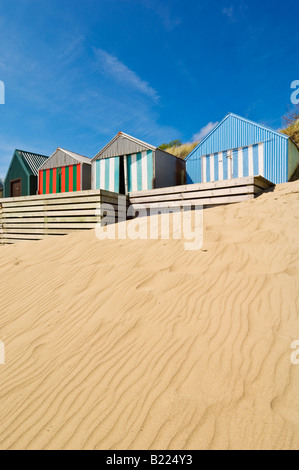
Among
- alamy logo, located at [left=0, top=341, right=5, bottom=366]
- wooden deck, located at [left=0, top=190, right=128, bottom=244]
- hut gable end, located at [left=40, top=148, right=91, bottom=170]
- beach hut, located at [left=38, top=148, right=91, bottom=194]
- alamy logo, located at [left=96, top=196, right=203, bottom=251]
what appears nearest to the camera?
alamy logo, located at [left=0, top=341, right=5, bottom=366]

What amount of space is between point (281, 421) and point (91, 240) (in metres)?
5.09

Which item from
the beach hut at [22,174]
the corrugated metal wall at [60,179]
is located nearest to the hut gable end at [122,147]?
the corrugated metal wall at [60,179]

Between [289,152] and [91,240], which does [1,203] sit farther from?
[289,152]

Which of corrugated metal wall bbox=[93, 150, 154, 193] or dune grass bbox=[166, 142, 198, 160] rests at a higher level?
dune grass bbox=[166, 142, 198, 160]

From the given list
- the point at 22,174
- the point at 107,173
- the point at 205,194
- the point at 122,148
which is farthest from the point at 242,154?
the point at 22,174

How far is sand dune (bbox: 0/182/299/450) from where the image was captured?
1.65m

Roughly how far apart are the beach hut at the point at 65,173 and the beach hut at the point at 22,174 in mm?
2107

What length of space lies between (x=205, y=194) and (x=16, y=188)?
14728 millimetres

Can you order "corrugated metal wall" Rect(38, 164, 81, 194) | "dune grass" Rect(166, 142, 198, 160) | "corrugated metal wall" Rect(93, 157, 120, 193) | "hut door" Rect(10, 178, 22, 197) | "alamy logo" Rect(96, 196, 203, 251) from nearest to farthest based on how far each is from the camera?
"alamy logo" Rect(96, 196, 203, 251), "corrugated metal wall" Rect(93, 157, 120, 193), "corrugated metal wall" Rect(38, 164, 81, 194), "hut door" Rect(10, 178, 22, 197), "dune grass" Rect(166, 142, 198, 160)

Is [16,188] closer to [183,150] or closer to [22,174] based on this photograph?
[22,174]

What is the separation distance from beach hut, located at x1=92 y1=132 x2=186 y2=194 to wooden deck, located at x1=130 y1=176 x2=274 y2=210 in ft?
8.48

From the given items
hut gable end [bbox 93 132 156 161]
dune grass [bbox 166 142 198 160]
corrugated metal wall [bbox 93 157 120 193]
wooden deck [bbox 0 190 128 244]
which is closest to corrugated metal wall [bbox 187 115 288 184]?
hut gable end [bbox 93 132 156 161]

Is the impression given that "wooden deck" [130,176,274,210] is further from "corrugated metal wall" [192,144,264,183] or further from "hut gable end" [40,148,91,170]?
"hut gable end" [40,148,91,170]
